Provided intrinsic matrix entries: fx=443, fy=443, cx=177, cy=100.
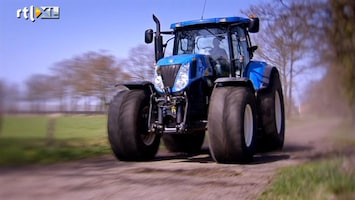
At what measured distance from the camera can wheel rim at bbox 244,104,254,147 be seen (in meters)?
6.17

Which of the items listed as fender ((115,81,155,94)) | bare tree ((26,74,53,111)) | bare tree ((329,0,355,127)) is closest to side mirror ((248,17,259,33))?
fender ((115,81,155,94))

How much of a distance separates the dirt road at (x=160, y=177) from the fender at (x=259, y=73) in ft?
3.51

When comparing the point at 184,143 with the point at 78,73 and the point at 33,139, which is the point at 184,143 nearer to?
the point at 78,73

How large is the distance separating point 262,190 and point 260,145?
118 inches

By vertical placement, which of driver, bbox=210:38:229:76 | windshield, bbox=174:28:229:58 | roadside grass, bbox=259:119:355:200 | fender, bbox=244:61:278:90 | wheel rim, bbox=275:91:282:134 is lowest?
roadside grass, bbox=259:119:355:200

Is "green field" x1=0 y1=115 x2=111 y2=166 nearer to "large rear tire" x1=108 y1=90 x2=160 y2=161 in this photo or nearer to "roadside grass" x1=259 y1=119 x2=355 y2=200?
"roadside grass" x1=259 y1=119 x2=355 y2=200

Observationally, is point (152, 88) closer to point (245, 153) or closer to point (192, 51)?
point (192, 51)

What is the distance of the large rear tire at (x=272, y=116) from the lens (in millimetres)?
6762

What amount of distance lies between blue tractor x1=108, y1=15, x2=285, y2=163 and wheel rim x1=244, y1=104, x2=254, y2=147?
0.6 inches

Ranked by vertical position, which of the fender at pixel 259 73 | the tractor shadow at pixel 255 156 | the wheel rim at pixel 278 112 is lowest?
the tractor shadow at pixel 255 156

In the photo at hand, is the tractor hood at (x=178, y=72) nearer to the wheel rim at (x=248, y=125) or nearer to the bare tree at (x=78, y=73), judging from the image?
the wheel rim at (x=248, y=125)

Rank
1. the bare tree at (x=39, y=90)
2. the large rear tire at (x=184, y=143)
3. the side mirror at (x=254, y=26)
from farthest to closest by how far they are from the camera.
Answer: the large rear tire at (x=184, y=143) < the side mirror at (x=254, y=26) < the bare tree at (x=39, y=90)

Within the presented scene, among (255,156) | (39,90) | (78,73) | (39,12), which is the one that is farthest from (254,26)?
(39,90)

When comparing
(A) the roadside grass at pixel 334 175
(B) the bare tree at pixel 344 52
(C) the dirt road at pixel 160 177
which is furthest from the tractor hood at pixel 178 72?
(B) the bare tree at pixel 344 52
